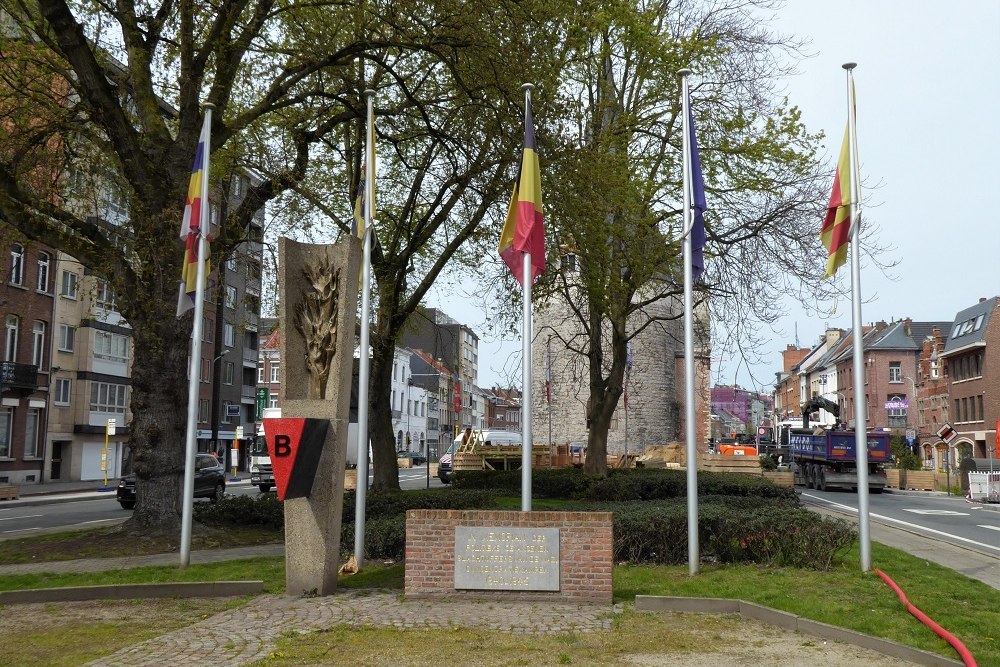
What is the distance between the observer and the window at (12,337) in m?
42.7

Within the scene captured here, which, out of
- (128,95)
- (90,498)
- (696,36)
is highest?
(696,36)

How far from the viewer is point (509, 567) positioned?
34.6ft

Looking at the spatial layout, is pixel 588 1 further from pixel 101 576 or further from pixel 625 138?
pixel 101 576

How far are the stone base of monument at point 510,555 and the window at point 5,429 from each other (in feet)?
124

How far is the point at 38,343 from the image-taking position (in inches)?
1781

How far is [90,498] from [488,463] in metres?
16.0

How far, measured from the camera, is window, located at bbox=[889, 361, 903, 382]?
87.6m

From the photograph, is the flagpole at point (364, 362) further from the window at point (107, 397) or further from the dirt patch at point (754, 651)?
the window at point (107, 397)

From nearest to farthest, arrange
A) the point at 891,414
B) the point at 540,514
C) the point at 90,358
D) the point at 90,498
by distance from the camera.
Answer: the point at 540,514 → the point at 90,498 → the point at 90,358 → the point at 891,414

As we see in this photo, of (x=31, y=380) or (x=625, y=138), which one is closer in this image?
(x=625, y=138)

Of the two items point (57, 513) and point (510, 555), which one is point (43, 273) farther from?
point (510, 555)

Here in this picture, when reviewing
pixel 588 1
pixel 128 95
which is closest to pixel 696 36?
pixel 588 1

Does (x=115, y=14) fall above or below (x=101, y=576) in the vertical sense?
above

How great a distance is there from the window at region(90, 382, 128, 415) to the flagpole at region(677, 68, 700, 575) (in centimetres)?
4442
